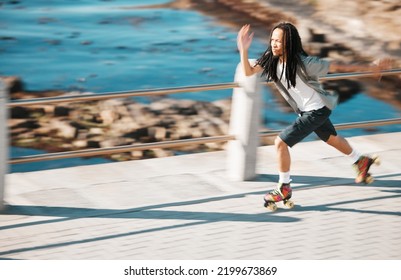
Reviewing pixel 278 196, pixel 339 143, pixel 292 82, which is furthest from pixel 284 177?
pixel 292 82

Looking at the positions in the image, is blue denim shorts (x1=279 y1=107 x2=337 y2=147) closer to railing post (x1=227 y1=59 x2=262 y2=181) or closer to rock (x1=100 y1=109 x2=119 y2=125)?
railing post (x1=227 y1=59 x2=262 y2=181)

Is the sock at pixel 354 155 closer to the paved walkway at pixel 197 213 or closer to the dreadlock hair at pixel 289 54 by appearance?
the paved walkway at pixel 197 213

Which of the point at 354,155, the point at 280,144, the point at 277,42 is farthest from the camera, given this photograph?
the point at 354,155

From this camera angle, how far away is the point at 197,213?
312 inches

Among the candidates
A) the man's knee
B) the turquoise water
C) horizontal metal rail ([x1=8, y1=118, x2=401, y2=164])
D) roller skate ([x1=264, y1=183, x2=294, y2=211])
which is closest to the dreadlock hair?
the man's knee

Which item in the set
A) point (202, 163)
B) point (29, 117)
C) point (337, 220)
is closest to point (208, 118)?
point (29, 117)

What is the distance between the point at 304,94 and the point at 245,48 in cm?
65

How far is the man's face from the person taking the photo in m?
7.52

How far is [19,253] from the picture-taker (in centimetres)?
706

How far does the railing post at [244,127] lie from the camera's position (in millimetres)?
8375

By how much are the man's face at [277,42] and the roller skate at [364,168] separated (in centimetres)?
149

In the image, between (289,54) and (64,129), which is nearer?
(289,54)

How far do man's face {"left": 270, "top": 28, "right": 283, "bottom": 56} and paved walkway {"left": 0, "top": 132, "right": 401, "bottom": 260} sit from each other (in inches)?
55.6

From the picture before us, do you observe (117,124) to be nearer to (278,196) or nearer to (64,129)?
(64,129)
